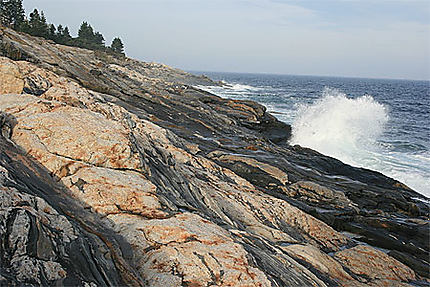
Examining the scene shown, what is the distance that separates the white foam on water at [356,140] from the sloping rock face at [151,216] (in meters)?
9.09

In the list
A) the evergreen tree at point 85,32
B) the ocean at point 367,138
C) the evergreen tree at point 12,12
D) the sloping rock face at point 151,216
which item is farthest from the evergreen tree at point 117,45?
the sloping rock face at point 151,216

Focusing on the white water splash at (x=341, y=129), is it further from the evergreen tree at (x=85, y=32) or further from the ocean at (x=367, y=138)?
the evergreen tree at (x=85, y=32)

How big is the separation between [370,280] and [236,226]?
370cm

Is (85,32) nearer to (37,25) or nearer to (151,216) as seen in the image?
(37,25)

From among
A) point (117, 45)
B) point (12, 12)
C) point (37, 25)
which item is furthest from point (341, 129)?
point (117, 45)

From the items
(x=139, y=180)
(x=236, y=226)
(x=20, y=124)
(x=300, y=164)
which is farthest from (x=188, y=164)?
(x=300, y=164)

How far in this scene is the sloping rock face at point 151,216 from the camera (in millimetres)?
4309

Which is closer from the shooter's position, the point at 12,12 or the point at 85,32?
the point at 12,12

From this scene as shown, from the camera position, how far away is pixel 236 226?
8203 millimetres

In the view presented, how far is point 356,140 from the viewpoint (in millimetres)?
30469

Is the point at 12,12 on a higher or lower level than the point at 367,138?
higher

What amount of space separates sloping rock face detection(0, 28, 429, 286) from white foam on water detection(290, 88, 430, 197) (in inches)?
358

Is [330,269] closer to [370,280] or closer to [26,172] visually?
[370,280]

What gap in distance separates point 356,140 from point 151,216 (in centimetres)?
2807
